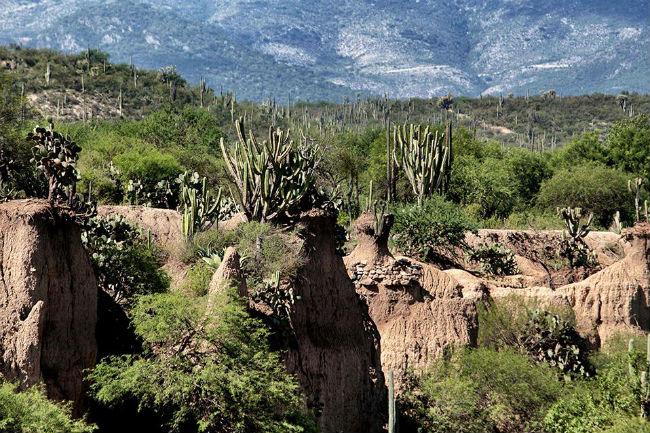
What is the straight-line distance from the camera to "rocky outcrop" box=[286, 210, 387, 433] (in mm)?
21214

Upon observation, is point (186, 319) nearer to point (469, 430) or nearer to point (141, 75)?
point (469, 430)

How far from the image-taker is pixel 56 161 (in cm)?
1998

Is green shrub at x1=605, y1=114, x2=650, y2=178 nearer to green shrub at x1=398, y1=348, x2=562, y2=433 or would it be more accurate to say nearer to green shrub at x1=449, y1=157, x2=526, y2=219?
green shrub at x1=449, y1=157, x2=526, y2=219

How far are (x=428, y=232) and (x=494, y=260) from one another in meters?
2.55

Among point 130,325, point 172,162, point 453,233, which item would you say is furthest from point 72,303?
point 172,162

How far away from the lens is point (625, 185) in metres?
56.5

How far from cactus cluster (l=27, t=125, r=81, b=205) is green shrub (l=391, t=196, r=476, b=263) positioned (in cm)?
1461

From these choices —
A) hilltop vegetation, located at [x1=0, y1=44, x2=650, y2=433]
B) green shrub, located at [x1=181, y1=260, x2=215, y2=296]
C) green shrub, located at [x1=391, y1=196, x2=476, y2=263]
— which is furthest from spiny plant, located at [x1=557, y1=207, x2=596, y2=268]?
green shrub, located at [x1=181, y1=260, x2=215, y2=296]

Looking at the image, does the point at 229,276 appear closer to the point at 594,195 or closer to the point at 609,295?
the point at 609,295

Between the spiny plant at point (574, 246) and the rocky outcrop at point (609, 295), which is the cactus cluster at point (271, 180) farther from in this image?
the spiny plant at point (574, 246)

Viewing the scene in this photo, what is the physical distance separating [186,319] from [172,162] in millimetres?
27775

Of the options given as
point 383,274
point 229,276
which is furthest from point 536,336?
point 229,276

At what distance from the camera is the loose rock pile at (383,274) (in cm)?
2552

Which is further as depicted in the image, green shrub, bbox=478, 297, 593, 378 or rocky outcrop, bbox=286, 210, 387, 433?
green shrub, bbox=478, 297, 593, 378
